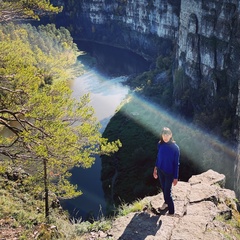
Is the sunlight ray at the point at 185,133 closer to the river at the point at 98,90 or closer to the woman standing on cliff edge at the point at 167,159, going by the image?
the river at the point at 98,90

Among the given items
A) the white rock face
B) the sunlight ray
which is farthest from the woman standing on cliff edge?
the white rock face

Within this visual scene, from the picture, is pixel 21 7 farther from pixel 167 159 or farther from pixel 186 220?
pixel 186 220

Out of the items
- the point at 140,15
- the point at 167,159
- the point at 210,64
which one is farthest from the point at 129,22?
the point at 167,159

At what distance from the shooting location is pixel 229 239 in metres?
8.80

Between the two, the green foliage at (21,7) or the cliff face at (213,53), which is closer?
the green foliage at (21,7)

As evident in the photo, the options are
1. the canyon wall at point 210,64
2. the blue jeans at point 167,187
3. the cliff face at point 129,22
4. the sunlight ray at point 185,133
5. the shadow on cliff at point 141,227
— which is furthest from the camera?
the cliff face at point 129,22

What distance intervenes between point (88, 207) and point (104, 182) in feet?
15.0

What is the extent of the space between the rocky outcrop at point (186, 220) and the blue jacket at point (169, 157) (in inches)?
52.1

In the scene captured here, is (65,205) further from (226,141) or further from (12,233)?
(12,233)

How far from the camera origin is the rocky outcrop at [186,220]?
28.2 feet

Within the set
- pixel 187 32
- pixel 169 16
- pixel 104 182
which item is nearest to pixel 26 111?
pixel 104 182

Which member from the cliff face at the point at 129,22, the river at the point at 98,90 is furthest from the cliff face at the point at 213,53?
the cliff face at the point at 129,22

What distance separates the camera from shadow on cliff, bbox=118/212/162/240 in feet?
28.0

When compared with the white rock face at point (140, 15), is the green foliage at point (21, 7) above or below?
above
